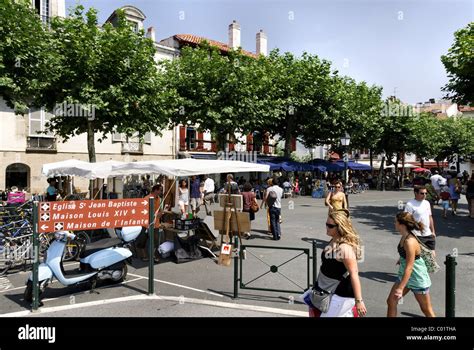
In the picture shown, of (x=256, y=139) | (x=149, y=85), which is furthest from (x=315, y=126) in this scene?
(x=149, y=85)

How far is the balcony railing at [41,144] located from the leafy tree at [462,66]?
2086 centimetres

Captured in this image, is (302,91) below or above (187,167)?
above

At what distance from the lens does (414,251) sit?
405 cm

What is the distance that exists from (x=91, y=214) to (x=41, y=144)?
19656 mm

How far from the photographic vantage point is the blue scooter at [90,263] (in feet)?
18.3

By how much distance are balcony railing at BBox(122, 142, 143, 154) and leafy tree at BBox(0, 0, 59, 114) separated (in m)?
14.7

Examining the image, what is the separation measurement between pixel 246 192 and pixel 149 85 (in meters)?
7.79

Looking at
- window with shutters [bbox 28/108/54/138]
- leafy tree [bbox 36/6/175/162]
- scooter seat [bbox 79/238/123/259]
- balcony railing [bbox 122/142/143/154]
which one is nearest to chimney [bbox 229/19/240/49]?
balcony railing [bbox 122/142/143/154]

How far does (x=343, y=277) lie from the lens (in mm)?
3369

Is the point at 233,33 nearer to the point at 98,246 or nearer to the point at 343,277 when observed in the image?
the point at 98,246

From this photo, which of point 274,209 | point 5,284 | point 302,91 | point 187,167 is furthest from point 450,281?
point 302,91

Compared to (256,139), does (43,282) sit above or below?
below
